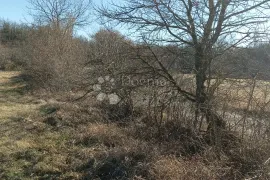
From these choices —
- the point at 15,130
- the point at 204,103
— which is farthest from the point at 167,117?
the point at 15,130

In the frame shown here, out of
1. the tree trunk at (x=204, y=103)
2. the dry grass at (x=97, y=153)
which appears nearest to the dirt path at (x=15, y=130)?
the dry grass at (x=97, y=153)

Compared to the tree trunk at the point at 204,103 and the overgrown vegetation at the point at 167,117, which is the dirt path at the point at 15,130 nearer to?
the overgrown vegetation at the point at 167,117

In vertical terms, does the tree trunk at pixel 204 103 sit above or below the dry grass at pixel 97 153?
above

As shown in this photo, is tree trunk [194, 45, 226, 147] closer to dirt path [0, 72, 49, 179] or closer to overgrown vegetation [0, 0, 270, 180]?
overgrown vegetation [0, 0, 270, 180]

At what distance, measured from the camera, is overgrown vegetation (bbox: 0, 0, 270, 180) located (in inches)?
221

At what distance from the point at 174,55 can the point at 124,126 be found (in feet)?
8.47

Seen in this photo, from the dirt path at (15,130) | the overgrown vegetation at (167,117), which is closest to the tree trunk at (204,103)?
the overgrown vegetation at (167,117)

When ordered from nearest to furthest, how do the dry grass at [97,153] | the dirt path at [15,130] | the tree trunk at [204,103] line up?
the dry grass at [97,153] → the dirt path at [15,130] → the tree trunk at [204,103]

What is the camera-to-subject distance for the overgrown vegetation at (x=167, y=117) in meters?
5.61

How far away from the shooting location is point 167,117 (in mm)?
7762

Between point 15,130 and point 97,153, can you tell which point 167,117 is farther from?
→ point 15,130

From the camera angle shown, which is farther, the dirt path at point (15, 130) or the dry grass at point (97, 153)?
the dirt path at point (15, 130)

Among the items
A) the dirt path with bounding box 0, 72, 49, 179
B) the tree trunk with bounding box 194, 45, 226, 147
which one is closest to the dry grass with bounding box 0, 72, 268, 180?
the dirt path with bounding box 0, 72, 49, 179

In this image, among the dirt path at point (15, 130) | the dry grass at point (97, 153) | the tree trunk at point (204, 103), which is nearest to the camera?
the dry grass at point (97, 153)
